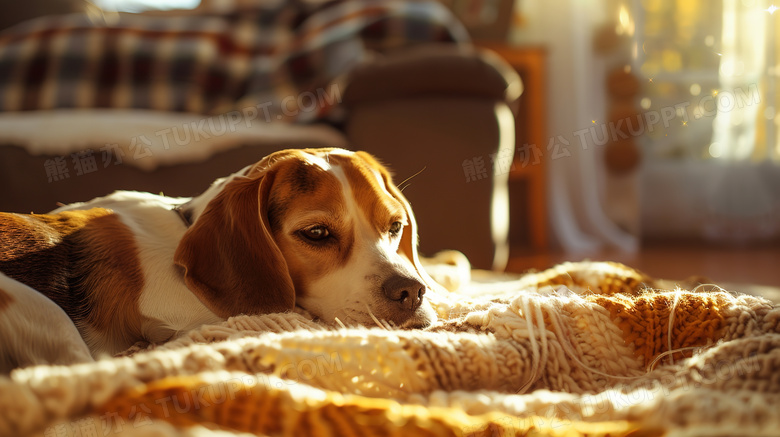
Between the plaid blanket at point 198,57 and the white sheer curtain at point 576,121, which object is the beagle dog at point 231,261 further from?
the white sheer curtain at point 576,121

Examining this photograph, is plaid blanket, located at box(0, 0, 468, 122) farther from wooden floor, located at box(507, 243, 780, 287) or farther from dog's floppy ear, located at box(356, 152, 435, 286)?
dog's floppy ear, located at box(356, 152, 435, 286)

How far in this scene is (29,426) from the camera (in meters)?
0.69

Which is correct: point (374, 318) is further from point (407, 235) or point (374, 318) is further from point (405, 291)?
point (407, 235)

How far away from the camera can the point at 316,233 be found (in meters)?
1.38

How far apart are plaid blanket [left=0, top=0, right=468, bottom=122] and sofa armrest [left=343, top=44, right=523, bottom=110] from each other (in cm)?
88

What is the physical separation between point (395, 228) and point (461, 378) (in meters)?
0.63

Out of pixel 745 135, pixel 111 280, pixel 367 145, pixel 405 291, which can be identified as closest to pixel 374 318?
pixel 405 291

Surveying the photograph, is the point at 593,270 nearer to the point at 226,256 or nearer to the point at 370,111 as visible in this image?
the point at 226,256

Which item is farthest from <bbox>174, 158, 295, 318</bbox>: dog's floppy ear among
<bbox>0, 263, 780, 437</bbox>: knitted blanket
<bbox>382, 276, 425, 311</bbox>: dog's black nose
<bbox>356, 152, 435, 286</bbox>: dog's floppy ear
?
<bbox>356, 152, 435, 286</bbox>: dog's floppy ear

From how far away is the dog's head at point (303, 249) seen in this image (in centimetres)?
130

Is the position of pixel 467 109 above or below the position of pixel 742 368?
above

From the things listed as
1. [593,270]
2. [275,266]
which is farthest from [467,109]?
[275,266]

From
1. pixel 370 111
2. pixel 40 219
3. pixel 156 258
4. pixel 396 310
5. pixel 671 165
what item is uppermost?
pixel 370 111

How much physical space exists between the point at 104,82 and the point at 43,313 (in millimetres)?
3397
